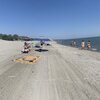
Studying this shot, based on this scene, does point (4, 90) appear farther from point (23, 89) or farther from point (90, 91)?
point (90, 91)

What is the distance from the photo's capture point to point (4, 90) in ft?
28.2

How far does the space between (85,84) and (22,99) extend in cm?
378

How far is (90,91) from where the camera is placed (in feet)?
27.8

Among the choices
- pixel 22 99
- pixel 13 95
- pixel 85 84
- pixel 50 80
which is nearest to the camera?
pixel 22 99

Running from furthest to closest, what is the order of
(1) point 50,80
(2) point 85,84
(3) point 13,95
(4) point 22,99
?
(1) point 50,80 → (2) point 85,84 → (3) point 13,95 → (4) point 22,99

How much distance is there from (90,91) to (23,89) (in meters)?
3.06

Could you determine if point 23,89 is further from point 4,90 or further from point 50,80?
point 50,80

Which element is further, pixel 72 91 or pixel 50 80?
pixel 50 80

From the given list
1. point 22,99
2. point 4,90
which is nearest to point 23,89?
point 4,90

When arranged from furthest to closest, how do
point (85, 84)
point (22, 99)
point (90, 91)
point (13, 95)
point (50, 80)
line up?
point (50, 80), point (85, 84), point (90, 91), point (13, 95), point (22, 99)

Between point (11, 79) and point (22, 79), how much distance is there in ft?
2.08

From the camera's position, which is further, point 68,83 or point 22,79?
point 22,79

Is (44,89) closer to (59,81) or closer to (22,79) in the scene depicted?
(59,81)

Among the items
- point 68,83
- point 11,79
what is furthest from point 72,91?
point 11,79
